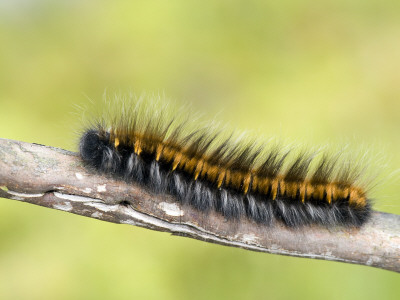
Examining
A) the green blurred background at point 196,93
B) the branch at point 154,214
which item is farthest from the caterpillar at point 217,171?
the green blurred background at point 196,93

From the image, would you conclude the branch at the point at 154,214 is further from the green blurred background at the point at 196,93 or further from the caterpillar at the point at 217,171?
the green blurred background at the point at 196,93

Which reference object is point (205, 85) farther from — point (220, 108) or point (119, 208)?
point (119, 208)

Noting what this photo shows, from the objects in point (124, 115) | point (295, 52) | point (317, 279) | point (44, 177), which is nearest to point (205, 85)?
point (295, 52)

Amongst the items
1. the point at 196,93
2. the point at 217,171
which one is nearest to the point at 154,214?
the point at 217,171

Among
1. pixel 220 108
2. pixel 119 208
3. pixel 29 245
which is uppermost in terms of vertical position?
pixel 220 108

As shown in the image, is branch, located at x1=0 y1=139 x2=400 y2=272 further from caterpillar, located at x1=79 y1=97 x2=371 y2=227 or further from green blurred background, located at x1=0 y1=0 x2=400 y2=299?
green blurred background, located at x1=0 y1=0 x2=400 y2=299

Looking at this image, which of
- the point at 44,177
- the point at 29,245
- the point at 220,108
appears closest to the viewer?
the point at 44,177

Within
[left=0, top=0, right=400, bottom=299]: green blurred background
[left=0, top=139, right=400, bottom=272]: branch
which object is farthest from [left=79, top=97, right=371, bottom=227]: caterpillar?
[left=0, top=0, right=400, bottom=299]: green blurred background

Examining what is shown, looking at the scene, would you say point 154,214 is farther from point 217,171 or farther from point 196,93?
point 196,93
